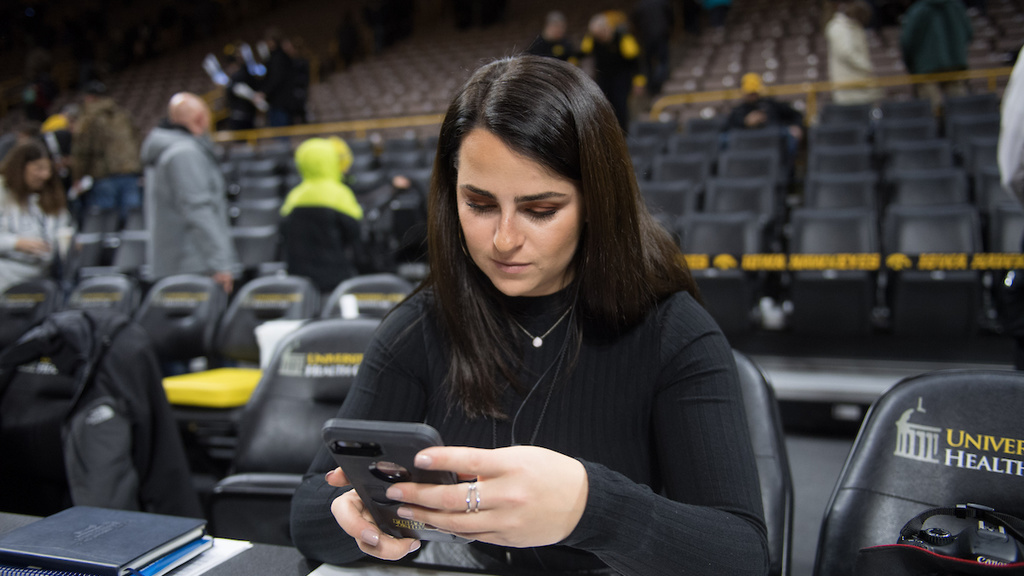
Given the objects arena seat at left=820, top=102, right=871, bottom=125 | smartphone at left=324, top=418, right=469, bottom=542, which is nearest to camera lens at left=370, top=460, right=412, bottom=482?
smartphone at left=324, top=418, right=469, bottom=542

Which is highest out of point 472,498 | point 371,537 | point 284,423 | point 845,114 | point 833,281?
point 472,498

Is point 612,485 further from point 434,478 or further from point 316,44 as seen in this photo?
point 316,44

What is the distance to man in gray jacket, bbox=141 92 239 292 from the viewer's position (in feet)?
11.0

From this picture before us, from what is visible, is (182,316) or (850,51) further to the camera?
(850,51)

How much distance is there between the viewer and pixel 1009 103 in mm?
1677

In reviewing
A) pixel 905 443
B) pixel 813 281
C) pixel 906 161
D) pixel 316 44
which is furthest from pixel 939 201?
pixel 316 44

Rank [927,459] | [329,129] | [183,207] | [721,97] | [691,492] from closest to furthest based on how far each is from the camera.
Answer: [691,492], [927,459], [183,207], [721,97], [329,129]

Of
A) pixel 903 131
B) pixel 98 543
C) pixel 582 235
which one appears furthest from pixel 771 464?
pixel 903 131

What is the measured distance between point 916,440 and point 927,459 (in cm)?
3

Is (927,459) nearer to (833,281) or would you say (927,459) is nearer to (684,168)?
(833,281)

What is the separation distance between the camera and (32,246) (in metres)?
3.44

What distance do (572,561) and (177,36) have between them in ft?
58.5

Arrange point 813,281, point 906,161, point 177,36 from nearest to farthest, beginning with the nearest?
1. point 813,281
2. point 906,161
3. point 177,36

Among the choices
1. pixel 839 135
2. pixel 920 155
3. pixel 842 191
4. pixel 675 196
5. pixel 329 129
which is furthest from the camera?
pixel 329 129
